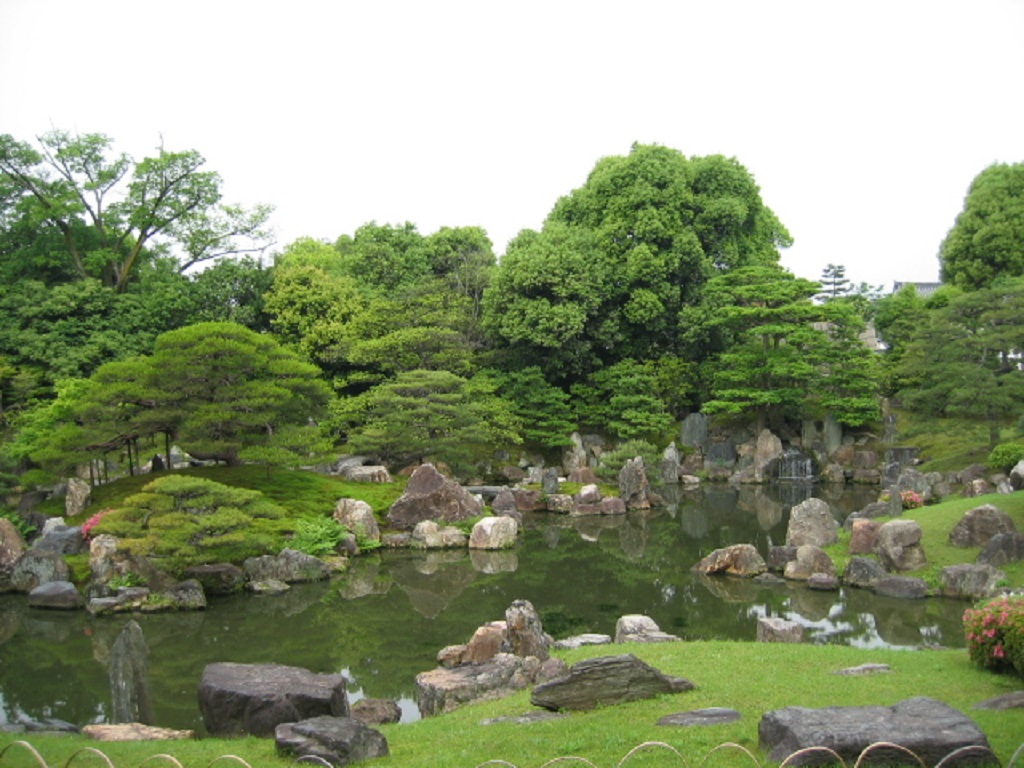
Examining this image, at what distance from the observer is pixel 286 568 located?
2150 cm

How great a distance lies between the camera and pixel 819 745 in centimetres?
702

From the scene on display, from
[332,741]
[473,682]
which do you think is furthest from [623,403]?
[332,741]

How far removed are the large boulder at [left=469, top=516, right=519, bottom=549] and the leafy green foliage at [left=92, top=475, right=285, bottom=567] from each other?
247 inches

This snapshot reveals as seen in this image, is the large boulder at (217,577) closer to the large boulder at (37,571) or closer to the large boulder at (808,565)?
the large boulder at (37,571)

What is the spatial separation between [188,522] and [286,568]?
9.36 feet

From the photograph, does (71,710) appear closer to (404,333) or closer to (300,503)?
(300,503)

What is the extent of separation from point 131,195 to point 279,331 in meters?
8.92

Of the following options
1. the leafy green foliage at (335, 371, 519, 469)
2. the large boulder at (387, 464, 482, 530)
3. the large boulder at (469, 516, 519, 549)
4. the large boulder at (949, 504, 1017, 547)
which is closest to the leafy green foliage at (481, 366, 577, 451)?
the leafy green foliage at (335, 371, 519, 469)

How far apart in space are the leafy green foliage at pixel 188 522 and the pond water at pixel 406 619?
1.33 meters

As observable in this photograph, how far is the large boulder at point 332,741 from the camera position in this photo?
8.57m

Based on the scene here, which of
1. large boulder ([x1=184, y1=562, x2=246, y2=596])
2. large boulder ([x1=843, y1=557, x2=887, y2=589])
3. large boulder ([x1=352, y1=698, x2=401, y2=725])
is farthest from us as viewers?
large boulder ([x1=184, y1=562, x2=246, y2=596])

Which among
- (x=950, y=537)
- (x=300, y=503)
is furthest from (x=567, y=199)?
(x=950, y=537)

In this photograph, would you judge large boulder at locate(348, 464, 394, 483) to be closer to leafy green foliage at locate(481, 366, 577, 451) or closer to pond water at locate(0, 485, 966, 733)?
pond water at locate(0, 485, 966, 733)

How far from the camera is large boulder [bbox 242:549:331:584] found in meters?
21.2
